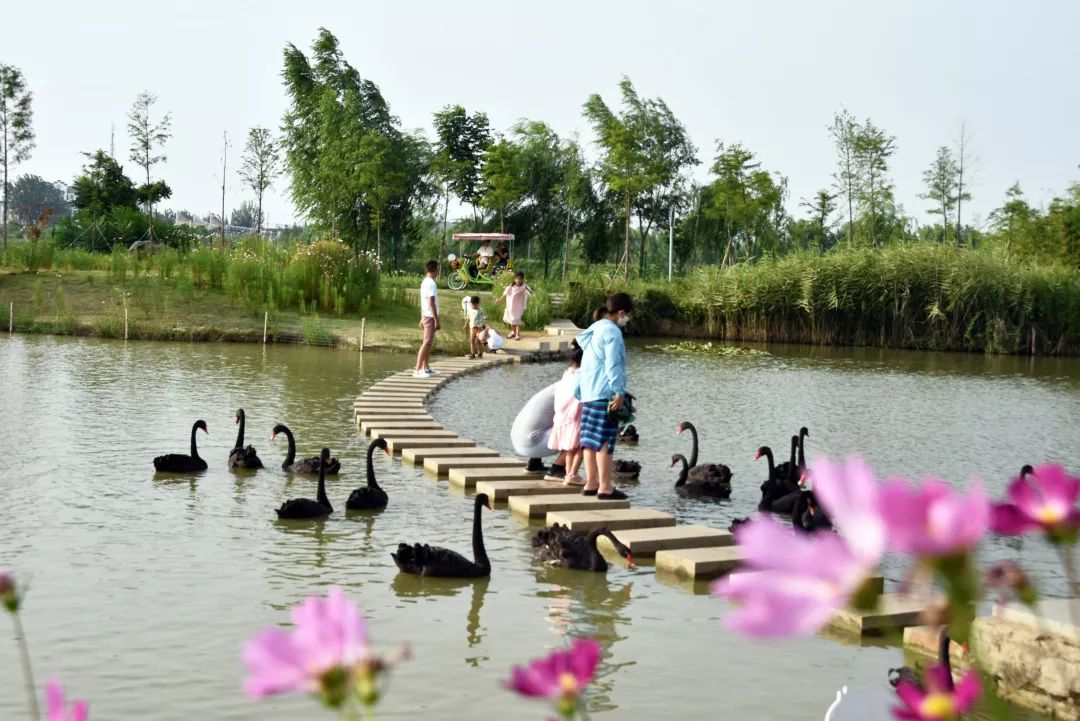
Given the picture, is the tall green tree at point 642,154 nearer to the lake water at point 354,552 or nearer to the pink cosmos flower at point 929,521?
the lake water at point 354,552

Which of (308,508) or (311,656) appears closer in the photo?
(311,656)

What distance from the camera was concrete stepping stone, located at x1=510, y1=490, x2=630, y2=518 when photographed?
8508 millimetres

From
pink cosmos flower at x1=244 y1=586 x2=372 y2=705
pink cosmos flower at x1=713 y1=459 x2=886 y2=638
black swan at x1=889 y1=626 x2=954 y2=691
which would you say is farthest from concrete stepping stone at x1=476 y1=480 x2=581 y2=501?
pink cosmos flower at x1=713 y1=459 x2=886 y2=638

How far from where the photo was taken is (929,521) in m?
0.67

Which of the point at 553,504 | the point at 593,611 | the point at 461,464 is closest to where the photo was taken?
the point at 593,611

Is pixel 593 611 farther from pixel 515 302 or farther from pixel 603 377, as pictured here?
pixel 515 302

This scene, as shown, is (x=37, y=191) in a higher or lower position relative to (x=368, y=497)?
higher

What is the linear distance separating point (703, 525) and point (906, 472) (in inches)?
150

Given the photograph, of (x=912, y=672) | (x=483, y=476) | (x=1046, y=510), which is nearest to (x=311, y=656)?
(x=1046, y=510)

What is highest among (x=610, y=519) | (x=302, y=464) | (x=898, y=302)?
(x=898, y=302)

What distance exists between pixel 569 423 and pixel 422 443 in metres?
2.41

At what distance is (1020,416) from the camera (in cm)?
1603

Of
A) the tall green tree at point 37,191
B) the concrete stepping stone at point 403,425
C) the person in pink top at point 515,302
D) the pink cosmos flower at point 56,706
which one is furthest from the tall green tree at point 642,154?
the tall green tree at point 37,191

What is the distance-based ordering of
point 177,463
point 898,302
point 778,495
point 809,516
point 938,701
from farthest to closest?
point 898,302 < point 177,463 < point 778,495 < point 809,516 < point 938,701
